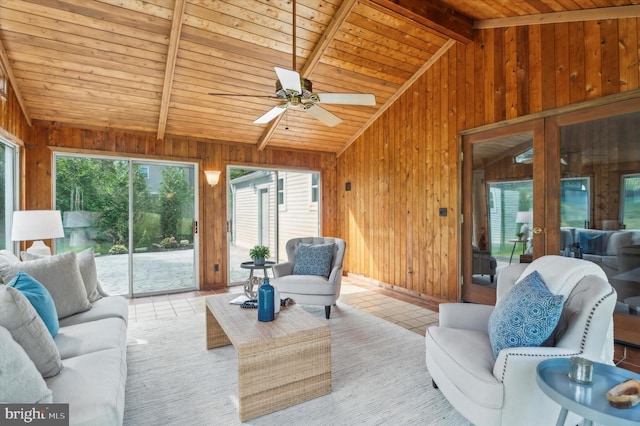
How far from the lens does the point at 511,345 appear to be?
1.72m

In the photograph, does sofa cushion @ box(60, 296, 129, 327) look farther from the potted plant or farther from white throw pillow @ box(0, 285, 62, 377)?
the potted plant

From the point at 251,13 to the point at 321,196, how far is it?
371cm

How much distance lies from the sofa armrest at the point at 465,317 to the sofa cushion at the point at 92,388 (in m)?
2.04

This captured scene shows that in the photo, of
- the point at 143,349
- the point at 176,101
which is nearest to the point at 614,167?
the point at 143,349

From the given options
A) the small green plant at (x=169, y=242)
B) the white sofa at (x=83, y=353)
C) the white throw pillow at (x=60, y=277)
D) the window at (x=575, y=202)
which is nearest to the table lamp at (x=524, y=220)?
the window at (x=575, y=202)

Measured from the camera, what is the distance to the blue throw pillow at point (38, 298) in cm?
197

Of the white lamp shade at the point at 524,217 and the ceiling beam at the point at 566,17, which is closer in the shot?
the ceiling beam at the point at 566,17

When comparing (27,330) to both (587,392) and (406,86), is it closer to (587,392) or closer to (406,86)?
(587,392)

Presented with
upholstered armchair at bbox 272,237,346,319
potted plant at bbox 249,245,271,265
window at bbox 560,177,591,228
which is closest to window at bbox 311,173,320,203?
upholstered armchair at bbox 272,237,346,319

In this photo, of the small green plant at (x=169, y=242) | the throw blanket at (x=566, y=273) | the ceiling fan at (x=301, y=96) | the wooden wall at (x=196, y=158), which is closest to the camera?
the throw blanket at (x=566, y=273)

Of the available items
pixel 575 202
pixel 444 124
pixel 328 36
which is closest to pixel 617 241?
pixel 575 202

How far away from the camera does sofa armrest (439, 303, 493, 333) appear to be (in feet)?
7.72

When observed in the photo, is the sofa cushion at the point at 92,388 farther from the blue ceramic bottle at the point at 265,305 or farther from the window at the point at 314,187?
the window at the point at 314,187

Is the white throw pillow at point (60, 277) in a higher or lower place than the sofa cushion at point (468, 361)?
higher
